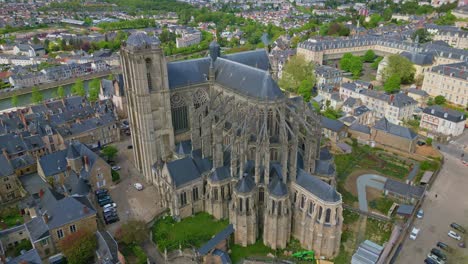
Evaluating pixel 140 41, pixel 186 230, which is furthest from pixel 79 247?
pixel 140 41

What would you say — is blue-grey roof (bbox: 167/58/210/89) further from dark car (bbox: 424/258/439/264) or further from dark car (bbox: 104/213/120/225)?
dark car (bbox: 424/258/439/264)

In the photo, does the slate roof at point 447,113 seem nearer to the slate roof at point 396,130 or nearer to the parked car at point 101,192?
the slate roof at point 396,130

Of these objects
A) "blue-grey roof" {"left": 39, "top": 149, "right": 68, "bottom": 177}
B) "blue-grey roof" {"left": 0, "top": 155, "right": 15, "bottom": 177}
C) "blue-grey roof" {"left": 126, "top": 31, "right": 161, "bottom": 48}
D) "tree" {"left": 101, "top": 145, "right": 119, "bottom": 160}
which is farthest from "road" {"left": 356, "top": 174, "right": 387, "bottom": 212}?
"blue-grey roof" {"left": 0, "top": 155, "right": 15, "bottom": 177}

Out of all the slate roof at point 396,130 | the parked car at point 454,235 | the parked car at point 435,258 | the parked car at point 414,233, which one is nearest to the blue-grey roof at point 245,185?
the parked car at point 414,233

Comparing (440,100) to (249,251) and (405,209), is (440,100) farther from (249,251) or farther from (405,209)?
(249,251)

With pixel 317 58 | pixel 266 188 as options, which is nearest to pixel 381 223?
pixel 266 188
